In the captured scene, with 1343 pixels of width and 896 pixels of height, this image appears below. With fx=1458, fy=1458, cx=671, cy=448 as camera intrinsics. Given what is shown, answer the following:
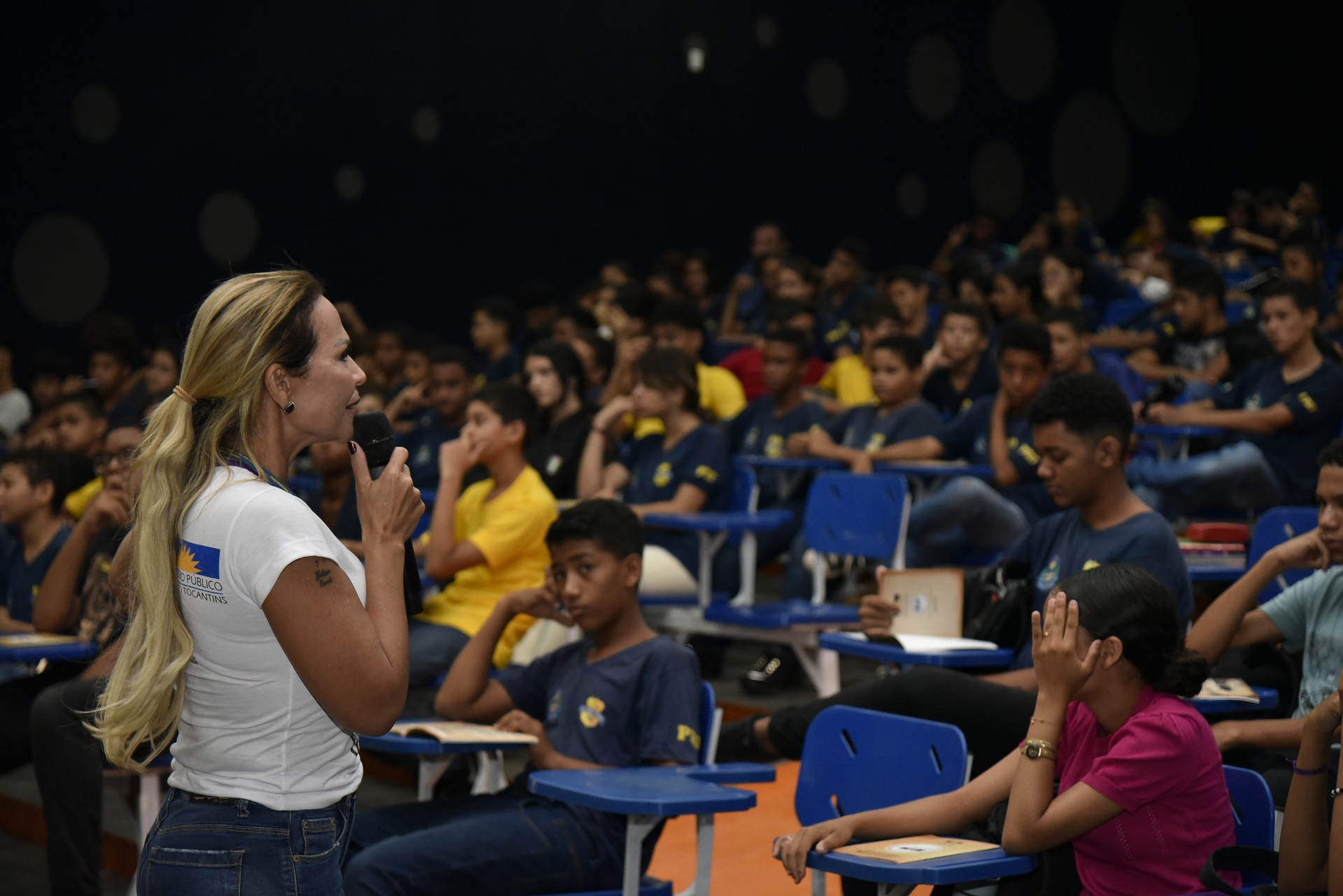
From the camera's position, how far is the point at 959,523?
194 inches

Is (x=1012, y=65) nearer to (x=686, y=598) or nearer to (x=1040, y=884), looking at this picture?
(x=686, y=598)

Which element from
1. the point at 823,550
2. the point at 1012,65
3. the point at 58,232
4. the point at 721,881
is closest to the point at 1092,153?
the point at 1012,65

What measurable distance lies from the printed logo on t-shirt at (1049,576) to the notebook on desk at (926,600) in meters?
0.21

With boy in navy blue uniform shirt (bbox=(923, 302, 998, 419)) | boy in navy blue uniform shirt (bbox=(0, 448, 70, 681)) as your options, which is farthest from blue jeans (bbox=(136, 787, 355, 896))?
boy in navy blue uniform shirt (bbox=(923, 302, 998, 419))

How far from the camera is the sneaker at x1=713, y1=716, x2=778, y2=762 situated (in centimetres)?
345

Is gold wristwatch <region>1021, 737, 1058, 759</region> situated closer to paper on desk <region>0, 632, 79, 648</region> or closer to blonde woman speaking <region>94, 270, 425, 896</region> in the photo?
blonde woman speaking <region>94, 270, 425, 896</region>

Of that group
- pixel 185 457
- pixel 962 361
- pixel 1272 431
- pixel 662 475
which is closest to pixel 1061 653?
pixel 185 457

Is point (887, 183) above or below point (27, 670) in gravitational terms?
Result: above

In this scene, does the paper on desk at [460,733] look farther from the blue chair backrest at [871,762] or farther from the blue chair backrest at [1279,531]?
the blue chair backrest at [1279,531]

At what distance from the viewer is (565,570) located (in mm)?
3016

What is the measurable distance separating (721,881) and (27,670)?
201 cm

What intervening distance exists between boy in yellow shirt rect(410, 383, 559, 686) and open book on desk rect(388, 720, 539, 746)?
0.96 metres

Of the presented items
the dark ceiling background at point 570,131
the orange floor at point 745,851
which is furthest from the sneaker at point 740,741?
the dark ceiling background at point 570,131

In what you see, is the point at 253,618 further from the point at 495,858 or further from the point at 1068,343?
the point at 1068,343
